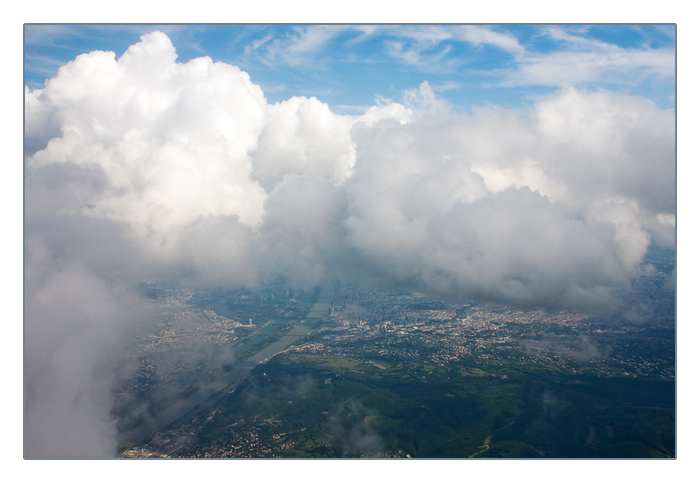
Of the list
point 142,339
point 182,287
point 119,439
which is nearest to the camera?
point 119,439

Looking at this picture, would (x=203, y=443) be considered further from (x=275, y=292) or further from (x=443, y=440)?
(x=275, y=292)

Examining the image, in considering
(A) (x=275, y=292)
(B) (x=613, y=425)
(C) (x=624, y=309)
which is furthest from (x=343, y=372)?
(C) (x=624, y=309)

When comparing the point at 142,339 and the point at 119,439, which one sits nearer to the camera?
the point at 119,439

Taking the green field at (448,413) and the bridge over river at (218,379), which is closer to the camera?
the green field at (448,413)

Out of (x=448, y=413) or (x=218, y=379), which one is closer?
(x=448, y=413)

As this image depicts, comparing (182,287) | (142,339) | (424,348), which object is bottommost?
(424,348)

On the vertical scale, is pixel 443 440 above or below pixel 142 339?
below

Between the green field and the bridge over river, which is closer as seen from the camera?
the green field

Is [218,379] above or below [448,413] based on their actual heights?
above
